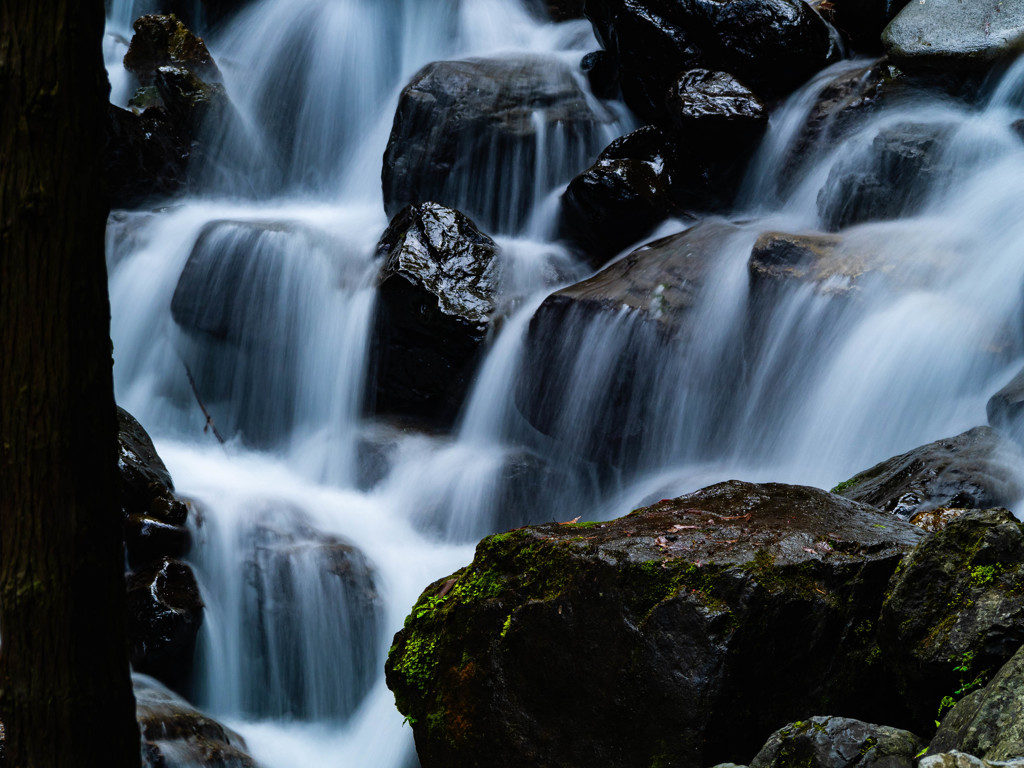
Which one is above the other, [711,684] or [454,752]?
[711,684]

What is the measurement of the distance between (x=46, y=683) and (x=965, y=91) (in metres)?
8.95

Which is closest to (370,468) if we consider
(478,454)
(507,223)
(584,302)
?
(478,454)

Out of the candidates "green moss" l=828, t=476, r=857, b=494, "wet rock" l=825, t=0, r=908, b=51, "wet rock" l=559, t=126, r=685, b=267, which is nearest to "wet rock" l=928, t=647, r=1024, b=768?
"green moss" l=828, t=476, r=857, b=494

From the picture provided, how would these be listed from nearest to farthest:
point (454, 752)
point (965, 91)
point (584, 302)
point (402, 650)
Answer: point (454, 752), point (402, 650), point (584, 302), point (965, 91)

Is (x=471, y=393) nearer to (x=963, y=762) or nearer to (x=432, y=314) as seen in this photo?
(x=432, y=314)

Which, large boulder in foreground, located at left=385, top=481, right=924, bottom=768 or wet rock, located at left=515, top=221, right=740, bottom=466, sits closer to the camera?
large boulder in foreground, located at left=385, top=481, right=924, bottom=768

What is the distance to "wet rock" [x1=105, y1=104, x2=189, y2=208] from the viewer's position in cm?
1130

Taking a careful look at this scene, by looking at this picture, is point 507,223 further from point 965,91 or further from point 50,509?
point 50,509

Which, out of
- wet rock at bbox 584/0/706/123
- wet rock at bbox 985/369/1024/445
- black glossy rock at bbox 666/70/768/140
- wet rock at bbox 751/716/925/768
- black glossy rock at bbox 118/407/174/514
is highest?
wet rock at bbox 584/0/706/123

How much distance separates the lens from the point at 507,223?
10.2 metres

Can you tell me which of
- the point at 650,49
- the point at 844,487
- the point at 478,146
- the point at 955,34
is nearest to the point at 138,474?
the point at 844,487

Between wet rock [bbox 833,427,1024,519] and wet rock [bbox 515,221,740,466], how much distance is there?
7.38 ft

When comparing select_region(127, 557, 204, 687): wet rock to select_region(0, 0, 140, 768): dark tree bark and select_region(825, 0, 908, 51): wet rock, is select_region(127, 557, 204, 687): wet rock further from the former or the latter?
select_region(825, 0, 908, 51): wet rock

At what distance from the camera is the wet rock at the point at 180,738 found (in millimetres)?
4637
